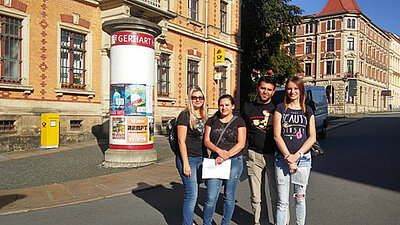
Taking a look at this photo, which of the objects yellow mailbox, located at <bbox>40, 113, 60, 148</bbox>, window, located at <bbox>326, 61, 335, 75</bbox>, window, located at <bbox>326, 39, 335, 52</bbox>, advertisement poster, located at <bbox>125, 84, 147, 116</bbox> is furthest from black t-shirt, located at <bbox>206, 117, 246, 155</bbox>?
window, located at <bbox>326, 39, 335, 52</bbox>

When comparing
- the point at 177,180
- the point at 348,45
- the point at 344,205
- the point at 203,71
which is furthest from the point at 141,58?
the point at 348,45

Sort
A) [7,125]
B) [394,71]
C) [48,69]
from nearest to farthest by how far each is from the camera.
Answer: [7,125] → [48,69] → [394,71]

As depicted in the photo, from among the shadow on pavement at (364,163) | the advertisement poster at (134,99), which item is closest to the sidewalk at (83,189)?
the advertisement poster at (134,99)

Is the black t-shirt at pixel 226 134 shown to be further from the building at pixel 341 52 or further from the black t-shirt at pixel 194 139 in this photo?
the building at pixel 341 52

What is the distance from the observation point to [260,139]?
14.2 ft

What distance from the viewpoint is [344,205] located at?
573cm

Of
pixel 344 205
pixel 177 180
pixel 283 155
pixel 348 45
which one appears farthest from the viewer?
pixel 348 45

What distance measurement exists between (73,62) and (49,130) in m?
3.35

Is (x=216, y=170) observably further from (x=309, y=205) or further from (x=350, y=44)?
(x=350, y=44)

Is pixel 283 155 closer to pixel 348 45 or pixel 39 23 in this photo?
pixel 39 23

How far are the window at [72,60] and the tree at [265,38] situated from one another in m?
15.5

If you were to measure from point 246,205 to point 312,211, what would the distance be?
1.07 meters

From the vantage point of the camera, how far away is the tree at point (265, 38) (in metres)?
27.3

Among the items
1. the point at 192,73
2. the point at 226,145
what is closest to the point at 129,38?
the point at 226,145
